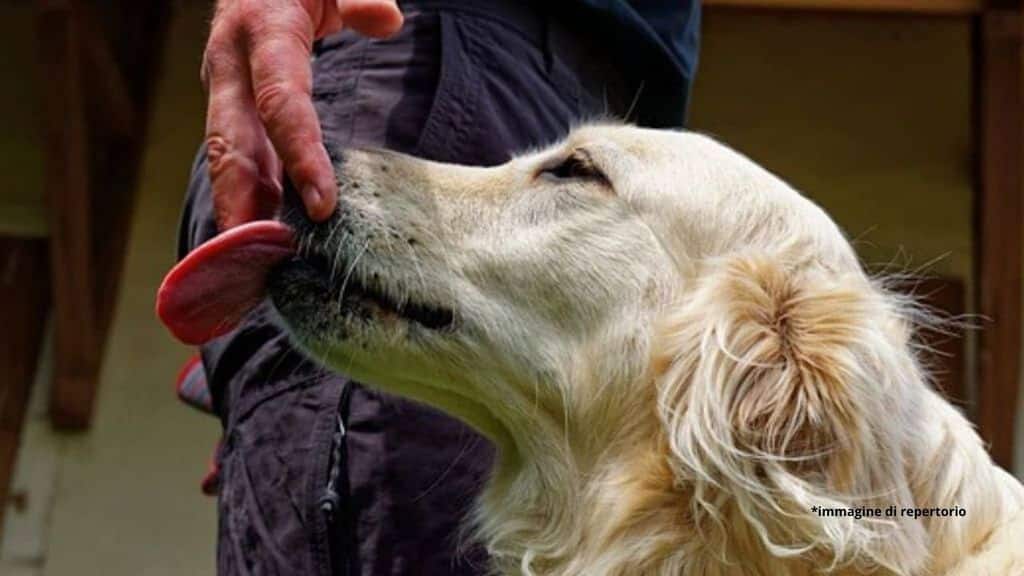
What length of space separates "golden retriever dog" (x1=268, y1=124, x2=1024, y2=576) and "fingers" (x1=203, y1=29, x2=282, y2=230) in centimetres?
8

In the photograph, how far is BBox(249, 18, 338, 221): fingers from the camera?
82.7 inches

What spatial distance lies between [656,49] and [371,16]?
0.58m

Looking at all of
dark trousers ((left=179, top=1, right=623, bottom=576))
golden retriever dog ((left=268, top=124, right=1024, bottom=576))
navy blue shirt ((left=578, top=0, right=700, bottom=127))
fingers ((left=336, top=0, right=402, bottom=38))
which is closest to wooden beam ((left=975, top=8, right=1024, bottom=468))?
navy blue shirt ((left=578, top=0, right=700, bottom=127))

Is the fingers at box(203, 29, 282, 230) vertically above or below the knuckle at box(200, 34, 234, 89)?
below

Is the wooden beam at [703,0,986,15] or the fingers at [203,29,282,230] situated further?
the wooden beam at [703,0,986,15]

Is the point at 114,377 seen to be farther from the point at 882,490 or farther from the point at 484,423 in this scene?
the point at 882,490

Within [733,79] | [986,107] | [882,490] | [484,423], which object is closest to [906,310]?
[882,490]

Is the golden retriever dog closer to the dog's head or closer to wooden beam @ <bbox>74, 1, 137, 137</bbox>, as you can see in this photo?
the dog's head

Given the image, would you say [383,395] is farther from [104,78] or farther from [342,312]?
[104,78]

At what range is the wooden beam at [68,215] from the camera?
5.04 meters

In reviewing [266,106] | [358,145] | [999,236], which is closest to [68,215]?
[999,236]

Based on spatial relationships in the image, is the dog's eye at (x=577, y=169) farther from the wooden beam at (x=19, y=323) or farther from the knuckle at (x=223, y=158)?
the wooden beam at (x=19, y=323)

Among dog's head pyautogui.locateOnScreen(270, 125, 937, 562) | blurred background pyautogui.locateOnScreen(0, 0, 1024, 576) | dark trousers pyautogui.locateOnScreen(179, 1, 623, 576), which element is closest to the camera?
dog's head pyautogui.locateOnScreen(270, 125, 937, 562)

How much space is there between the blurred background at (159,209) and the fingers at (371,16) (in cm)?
306
